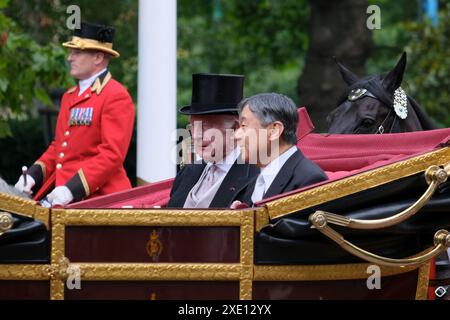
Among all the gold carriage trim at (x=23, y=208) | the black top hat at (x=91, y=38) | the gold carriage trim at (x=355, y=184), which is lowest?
the gold carriage trim at (x=23, y=208)

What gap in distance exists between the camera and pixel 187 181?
5.65 meters

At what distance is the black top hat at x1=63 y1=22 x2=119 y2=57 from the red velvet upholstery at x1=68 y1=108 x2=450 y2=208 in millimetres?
1133

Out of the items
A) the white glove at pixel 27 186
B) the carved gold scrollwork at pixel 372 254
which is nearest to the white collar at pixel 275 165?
the carved gold scrollwork at pixel 372 254

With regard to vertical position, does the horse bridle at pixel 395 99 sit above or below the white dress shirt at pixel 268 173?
above

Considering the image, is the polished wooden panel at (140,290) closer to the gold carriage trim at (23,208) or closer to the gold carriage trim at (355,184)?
the gold carriage trim at (23,208)

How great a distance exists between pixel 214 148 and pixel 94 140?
1535mm

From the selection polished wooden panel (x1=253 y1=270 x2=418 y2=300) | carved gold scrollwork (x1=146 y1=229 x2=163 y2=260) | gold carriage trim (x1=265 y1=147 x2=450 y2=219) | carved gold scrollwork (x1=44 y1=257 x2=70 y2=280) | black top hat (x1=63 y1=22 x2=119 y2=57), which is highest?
black top hat (x1=63 y1=22 x2=119 y2=57)

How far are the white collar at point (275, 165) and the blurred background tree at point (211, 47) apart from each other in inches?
137

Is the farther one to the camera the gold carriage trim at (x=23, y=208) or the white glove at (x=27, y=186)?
the white glove at (x=27, y=186)

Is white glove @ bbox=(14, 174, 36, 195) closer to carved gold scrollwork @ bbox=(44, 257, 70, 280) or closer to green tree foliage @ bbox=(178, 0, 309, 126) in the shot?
carved gold scrollwork @ bbox=(44, 257, 70, 280)

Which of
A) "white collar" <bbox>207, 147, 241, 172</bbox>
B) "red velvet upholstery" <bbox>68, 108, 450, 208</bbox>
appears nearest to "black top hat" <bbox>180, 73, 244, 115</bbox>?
"white collar" <bbox>207, 147, 241, 172</bbox>

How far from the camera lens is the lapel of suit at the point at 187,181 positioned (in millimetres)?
5555

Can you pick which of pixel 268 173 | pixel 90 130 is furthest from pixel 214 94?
pixel 90 130

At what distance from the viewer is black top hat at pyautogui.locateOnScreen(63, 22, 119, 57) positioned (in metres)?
6.81
